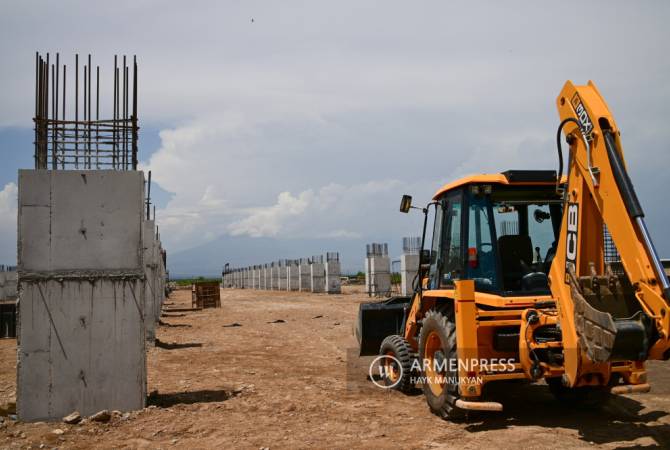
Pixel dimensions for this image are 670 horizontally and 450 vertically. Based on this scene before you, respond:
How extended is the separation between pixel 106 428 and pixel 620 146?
6.37 m

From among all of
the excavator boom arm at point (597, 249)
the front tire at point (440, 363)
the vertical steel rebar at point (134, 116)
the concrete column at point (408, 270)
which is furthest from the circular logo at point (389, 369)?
the concrete column at point (408, 270)

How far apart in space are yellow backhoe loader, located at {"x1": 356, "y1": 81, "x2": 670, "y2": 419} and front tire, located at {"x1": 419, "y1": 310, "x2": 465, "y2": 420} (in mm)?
15

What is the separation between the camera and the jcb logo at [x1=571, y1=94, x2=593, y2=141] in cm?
543

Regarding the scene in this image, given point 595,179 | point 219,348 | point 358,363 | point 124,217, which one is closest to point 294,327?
point 219,348

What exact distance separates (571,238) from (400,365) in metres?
3.42

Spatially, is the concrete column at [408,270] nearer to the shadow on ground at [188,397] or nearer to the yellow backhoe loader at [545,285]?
the yellow backhoe loader at [545,285]

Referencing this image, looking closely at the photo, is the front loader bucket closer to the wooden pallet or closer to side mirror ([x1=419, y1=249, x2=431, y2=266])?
side mirror ([x1=419, y1=249, x2=431, y2=266])

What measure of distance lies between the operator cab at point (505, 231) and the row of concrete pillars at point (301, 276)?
3500cm

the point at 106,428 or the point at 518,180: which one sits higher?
the point at 518,180

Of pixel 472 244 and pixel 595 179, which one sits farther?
pixel 472 244

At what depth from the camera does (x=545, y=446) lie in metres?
5.79

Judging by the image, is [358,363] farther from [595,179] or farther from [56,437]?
[595,179]

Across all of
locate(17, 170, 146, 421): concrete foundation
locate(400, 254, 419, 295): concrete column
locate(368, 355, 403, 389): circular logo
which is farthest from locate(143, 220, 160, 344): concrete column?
locate(400, 254, 419, 295): concrete column

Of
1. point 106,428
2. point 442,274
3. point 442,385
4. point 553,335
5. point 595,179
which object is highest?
point 595,179
